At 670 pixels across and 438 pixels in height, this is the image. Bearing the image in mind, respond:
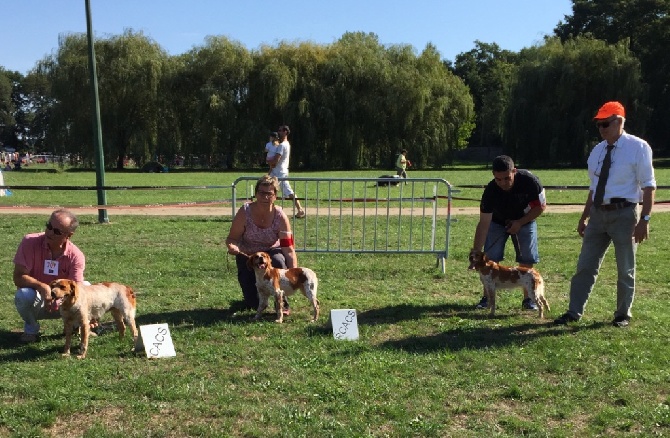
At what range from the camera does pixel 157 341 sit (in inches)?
196

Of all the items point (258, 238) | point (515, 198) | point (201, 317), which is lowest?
point (201, 317)

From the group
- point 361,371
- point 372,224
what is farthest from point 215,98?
point 361,371

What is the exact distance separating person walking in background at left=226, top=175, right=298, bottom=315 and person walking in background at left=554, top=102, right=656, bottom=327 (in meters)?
2.54

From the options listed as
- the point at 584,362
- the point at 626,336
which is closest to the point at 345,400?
the point at 584,362

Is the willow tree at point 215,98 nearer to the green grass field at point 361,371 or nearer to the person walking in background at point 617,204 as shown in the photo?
the green grass field at point 361,371

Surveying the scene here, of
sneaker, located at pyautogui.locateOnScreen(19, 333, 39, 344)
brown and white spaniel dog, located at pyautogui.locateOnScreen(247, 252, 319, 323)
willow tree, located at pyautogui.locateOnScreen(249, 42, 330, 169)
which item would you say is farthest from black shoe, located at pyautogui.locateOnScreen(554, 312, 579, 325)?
willow tree, located at pyautogui.locateOnScreen(249, 42, 330, 169)

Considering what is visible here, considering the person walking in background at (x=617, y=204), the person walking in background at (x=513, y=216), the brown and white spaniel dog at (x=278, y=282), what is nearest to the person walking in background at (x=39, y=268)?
the brown and white spaniel dog at (x=278, y=282)

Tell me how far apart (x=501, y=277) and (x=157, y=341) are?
9.97 ft

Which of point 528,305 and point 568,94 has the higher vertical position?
point 568,94

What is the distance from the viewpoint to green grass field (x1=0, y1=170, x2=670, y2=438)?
379cm

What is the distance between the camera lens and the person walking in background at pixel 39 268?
5.19 metres

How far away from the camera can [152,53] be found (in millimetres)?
41906

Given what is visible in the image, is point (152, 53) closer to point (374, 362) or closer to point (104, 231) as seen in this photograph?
point (104, 231)

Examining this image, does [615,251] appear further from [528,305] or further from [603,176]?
[528,305]
